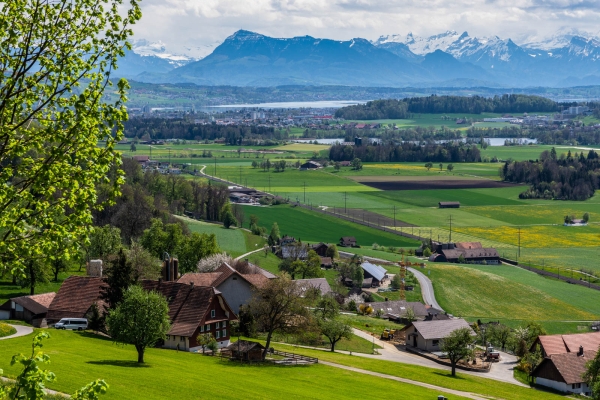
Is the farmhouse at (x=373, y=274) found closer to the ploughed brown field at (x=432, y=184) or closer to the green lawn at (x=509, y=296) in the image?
the green lawn at (x=509, y=296)

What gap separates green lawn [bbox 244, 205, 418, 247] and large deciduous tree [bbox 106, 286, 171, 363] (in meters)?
74.0

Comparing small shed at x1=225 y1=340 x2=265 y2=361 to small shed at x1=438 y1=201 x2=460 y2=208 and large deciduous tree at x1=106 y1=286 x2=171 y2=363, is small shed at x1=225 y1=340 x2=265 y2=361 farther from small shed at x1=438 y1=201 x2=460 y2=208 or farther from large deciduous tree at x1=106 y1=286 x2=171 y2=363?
small shed at x1=438 y1=201 x2=460 y2=208

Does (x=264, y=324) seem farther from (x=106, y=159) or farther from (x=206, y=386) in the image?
(x=106, y=159)

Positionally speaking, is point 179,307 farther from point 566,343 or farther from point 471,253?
point 471,253

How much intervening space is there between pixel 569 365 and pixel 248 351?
23994 millimetres

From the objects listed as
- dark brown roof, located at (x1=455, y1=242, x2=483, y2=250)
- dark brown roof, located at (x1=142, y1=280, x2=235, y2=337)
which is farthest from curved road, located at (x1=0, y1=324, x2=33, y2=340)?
dark brown roof, located at (x1=455, y1=242, x2=483, y2=250)

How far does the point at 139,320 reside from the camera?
4441cm

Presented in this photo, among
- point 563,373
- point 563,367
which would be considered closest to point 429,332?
point 563,367

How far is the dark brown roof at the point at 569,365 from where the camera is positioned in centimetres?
5953

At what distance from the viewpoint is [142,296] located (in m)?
45.4

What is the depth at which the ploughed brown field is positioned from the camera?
6919 inches

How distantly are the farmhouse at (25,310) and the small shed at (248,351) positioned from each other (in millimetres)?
13158

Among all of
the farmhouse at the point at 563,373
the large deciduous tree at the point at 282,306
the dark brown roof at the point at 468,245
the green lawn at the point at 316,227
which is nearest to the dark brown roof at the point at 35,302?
the large deciduous tree at the point at 282,306

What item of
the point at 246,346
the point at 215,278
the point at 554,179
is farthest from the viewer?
the point at 554,179
